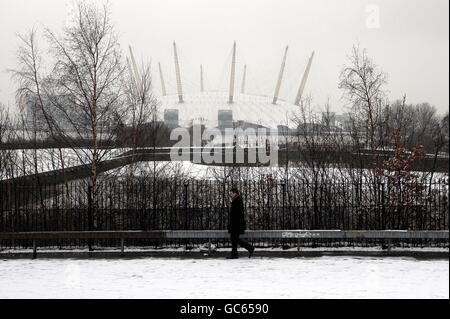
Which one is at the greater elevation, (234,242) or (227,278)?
(234,242)

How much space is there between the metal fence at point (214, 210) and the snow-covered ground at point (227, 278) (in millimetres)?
1556

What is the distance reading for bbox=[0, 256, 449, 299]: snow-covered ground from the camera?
7227 millimetres

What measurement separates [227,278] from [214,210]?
3.39 metres

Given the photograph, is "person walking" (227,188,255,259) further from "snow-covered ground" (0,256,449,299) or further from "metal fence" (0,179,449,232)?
"metal fence" (0,179,449,232)

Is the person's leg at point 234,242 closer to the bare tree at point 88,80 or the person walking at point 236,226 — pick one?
the person walking at point 236,226

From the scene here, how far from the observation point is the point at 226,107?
269 feet

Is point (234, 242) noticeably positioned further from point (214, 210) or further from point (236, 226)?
point (214, 210)

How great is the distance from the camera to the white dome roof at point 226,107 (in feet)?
249

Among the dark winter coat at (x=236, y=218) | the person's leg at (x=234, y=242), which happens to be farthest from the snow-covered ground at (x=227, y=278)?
the dark winter coat at (x=236, y=218)

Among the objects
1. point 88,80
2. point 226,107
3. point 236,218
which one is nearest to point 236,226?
point 236,218

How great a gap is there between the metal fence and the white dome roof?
60751mm
